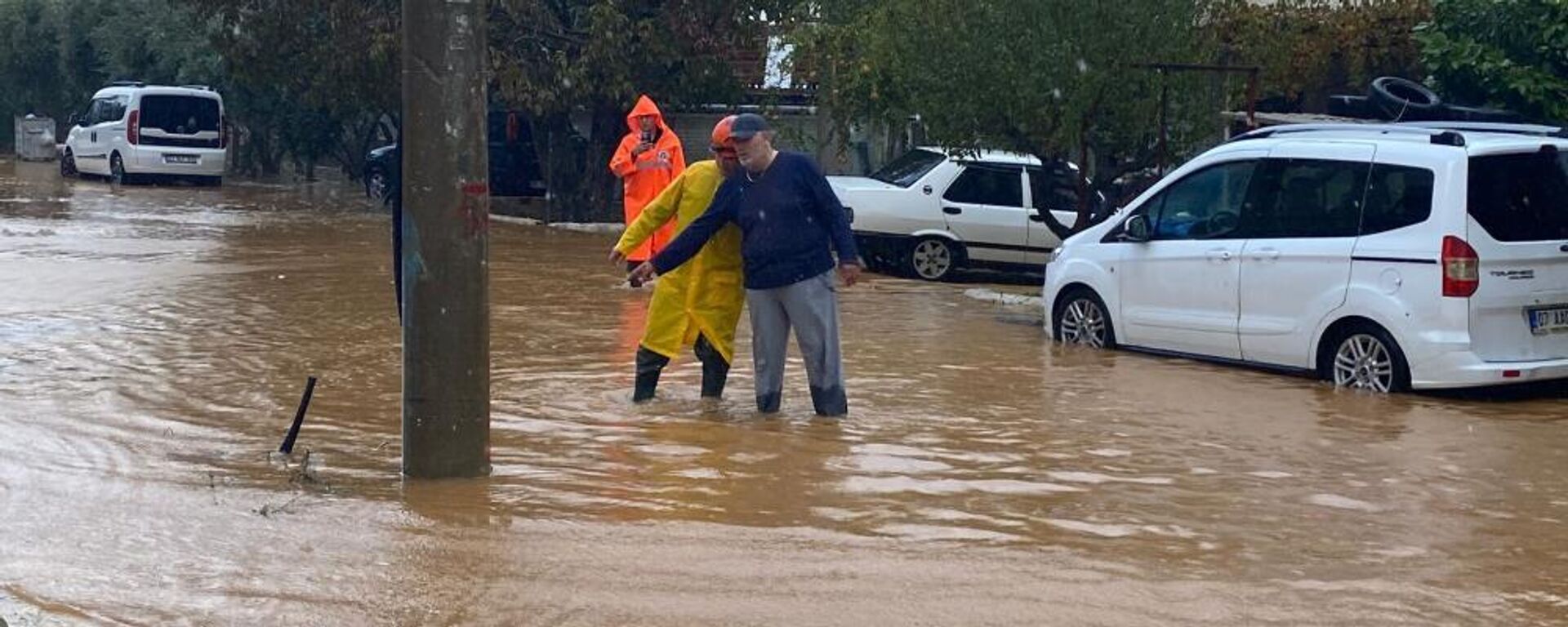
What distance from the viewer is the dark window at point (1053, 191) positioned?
20.1 m

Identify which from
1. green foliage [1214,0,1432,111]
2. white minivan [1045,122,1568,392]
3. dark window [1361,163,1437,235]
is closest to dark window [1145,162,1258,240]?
white minivan [1045,122,1568,392]

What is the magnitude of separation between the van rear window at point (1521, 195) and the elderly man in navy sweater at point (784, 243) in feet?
12.1

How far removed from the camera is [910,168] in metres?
20.9

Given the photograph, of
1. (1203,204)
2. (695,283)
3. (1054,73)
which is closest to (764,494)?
(695,283)

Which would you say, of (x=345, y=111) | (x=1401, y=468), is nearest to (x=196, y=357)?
(x=1401, y=468)

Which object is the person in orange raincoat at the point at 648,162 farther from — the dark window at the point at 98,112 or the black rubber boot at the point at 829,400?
the dark window at the point at 98,112

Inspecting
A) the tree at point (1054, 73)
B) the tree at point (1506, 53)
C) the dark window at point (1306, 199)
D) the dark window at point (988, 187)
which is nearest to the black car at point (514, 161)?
the dark window at point (988, 187)

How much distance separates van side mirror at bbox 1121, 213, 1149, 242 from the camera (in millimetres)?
13586

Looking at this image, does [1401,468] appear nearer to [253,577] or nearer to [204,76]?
[253,577]

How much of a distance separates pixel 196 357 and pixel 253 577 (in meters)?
6.19

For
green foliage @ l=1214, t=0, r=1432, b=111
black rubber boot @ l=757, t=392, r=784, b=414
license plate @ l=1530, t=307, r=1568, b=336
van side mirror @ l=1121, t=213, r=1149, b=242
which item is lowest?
black rubber boot @ l=757, t=392, r=784, b=414

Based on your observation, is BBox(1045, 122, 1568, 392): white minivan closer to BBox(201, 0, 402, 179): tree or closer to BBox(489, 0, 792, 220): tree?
BBox(489, 0, 792, 220): tree

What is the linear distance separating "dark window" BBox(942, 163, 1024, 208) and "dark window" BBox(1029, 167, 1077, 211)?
168 millimetres

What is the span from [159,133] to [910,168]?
20150 millimetres
